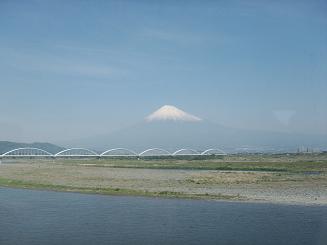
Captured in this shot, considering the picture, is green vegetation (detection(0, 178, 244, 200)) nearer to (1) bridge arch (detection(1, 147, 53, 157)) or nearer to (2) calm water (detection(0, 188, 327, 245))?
(2) calm water (detection(0, 188, 327, 245))

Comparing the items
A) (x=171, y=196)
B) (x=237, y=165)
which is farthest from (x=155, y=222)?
(x=237, y=165)

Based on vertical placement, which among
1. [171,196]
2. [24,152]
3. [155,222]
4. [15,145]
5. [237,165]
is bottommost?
[155,222]

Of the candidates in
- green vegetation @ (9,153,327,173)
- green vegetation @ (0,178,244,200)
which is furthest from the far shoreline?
green vegetation @ (9,153,327,173)

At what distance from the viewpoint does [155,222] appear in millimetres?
10906

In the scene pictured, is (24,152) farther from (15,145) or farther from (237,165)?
(237,165)

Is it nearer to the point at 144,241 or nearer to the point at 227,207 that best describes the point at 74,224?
the point at 144,241

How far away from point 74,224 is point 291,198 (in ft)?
24.4

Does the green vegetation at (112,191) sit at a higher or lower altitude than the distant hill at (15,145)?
lower

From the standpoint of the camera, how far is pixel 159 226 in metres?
10.4

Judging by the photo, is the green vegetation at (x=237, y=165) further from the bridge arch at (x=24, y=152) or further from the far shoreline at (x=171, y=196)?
the bridge arch at (x=24, y=152)

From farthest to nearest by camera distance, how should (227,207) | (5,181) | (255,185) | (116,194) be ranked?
1. (5,181)
2. (255,185)
3. (116,194)
4. (227,207)

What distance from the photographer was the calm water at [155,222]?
30.6 ft

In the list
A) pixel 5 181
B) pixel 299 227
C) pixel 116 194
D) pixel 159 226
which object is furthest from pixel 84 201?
pixel 5 181

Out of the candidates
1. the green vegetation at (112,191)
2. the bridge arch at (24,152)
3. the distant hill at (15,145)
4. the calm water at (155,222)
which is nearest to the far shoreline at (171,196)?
the green vegetation at (112,191)
